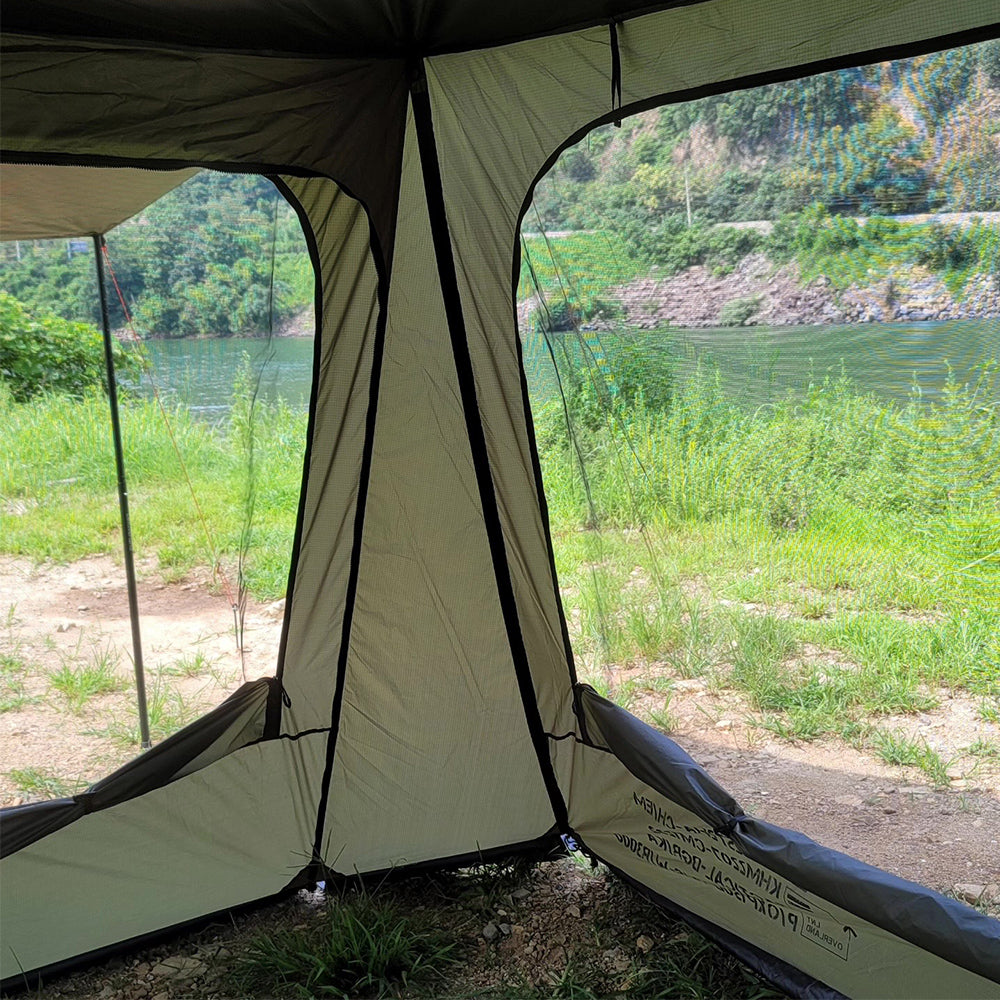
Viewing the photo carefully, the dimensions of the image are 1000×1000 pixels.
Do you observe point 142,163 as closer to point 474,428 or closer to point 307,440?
point 307,440

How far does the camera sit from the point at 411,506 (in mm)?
2281

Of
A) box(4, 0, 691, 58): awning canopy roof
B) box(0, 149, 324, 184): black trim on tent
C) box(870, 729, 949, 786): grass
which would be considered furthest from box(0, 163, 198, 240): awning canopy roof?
box(870, 729, 949, 786): grass

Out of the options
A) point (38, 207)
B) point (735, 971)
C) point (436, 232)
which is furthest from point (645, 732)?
point (38, 207)

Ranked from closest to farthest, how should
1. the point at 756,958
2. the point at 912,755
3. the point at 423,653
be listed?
the point at 756,958 < the point at 423,653 < the point at 912,755

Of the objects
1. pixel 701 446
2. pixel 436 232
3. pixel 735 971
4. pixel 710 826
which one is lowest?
pixel 735 971

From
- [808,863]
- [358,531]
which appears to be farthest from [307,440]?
[808,863]

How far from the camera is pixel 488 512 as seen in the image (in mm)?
2301

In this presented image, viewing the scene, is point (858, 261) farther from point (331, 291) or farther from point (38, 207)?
point (38, 207)

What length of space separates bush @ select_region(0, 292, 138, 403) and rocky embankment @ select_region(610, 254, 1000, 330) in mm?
1629

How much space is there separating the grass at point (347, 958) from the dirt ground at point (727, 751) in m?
0.58

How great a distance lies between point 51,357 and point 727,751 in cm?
244

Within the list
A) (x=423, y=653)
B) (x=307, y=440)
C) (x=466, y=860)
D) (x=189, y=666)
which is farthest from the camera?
(x=189, y=666)

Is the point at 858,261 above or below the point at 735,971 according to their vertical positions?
above

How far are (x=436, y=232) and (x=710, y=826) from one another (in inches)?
54.1
